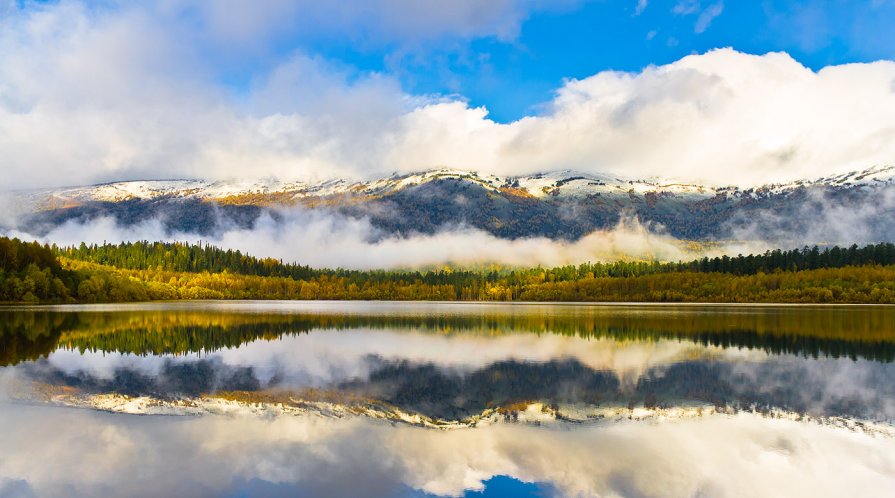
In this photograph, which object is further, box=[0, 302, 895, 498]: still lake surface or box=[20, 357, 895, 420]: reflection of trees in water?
box=[20, 357, 895, 420]: reflection of trees in water

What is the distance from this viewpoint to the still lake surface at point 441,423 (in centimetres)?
1612

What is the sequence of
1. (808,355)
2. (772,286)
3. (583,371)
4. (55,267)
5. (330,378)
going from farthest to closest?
(772,286)
(55,267)
(808,355)
(583,371)
(330,378)

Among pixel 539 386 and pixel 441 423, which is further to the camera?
pixel 539 386

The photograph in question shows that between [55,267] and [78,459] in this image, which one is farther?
[55,267]

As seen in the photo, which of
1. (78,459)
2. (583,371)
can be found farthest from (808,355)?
(78,459)

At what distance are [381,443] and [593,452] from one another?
20.1ft

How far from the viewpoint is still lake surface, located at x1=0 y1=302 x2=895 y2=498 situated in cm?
1612

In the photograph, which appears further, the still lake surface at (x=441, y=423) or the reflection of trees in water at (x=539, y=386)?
the reflection of trees in water at (x=539, y=386)

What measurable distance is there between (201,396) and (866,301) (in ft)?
583

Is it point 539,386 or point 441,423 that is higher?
point 441,423

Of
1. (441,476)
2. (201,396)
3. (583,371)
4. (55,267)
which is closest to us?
(441,476)

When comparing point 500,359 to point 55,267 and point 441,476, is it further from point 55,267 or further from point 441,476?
point 55,267

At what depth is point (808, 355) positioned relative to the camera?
43.8 meters

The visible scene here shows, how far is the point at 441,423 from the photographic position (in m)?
22.1
